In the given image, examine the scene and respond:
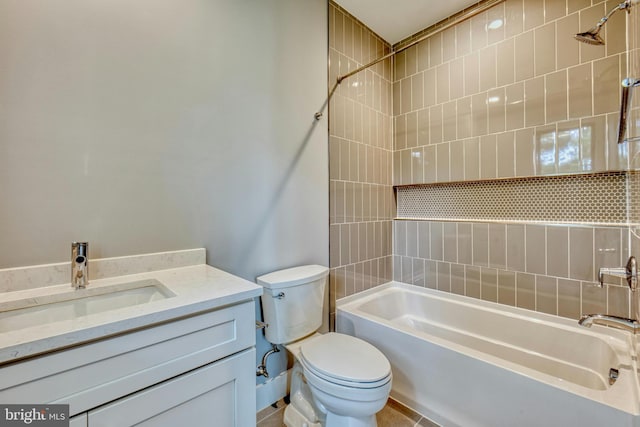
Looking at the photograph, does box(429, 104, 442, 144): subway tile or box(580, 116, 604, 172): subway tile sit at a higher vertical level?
box(429, 104, 442, 144): subway tile

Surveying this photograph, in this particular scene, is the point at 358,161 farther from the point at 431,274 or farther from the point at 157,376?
the point at 157,376

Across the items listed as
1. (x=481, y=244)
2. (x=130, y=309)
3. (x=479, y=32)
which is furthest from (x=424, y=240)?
(x=130, y=309)

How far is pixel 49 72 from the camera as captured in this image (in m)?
0.95

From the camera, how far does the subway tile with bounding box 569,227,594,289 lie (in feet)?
5.09

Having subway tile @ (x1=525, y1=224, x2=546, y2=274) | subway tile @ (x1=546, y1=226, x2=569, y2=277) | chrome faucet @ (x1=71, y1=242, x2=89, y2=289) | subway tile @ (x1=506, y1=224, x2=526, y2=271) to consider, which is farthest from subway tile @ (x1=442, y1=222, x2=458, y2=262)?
chrome faucet @ (x1=71, y1=242, x2=89, y2=289)

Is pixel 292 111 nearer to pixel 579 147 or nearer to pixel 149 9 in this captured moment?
pixel 149 9

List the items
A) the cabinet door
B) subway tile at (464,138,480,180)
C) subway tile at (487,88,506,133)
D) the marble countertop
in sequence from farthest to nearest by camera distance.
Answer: subway tile at (464,138,480,180), subway tile at (487,88,506,133), the cabinet door, the marble countertop

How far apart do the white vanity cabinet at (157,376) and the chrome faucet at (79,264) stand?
409 mm

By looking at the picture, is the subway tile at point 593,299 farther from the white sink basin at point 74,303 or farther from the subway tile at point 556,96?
the white sink basin at point 74,303

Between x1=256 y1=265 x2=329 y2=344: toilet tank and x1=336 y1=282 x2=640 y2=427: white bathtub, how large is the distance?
1.44 ft

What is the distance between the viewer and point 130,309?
751mm

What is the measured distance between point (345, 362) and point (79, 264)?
113 cm

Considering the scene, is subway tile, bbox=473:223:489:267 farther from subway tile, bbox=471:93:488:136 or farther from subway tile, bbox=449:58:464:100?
subway tile, bbox=449:58:464:100

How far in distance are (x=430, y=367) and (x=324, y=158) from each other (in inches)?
55.8
